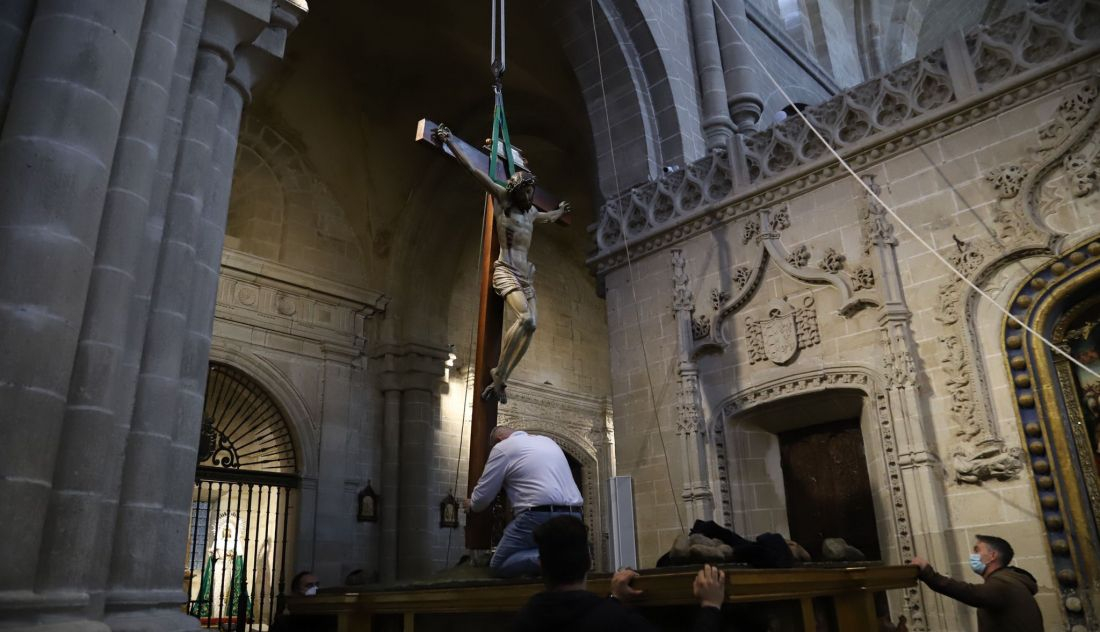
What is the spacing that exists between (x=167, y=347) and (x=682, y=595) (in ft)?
7.96

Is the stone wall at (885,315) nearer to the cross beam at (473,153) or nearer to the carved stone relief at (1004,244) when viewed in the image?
the carved stone relief at (1004,244)

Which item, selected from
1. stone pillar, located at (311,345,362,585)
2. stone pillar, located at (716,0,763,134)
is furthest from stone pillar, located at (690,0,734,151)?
stone pillar, located at (311,345,362,585)

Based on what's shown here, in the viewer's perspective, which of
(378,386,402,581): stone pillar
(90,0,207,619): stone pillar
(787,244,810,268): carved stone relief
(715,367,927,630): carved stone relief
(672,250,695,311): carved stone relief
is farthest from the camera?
(378,386,402,581): stone pillar

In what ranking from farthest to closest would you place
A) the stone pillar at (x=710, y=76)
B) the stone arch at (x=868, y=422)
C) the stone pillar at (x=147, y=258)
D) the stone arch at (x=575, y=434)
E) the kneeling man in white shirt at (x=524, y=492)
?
the stone arch at (x=575, y=434)
the stone pillar at (x=710, y=76)
the stone arch at (x=868, y=422)
the kneeling man in white shirt at (x=524, y=492)
the stone pillar at (x=147, y=258)

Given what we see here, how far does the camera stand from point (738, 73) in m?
9.84

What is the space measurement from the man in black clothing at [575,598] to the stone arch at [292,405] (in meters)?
8.81

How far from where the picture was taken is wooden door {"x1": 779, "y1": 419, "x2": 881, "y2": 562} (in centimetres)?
677

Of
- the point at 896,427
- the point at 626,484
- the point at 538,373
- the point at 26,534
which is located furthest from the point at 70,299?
the point at 538,373

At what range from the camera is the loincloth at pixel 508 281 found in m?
4.92

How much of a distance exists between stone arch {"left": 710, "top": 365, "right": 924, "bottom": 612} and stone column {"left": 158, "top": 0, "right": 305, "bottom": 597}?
4902mm

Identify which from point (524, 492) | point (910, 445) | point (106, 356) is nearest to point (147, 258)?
point (106, 356)

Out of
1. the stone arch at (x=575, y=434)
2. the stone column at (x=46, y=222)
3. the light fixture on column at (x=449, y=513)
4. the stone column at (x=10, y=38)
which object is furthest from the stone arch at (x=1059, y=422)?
the stone arch at (x=575, y=434)

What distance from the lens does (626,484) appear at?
3240 millimetres

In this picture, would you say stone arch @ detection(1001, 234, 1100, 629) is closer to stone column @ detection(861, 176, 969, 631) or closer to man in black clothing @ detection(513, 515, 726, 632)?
stone column @ detection(861, 176, 969, 631)
